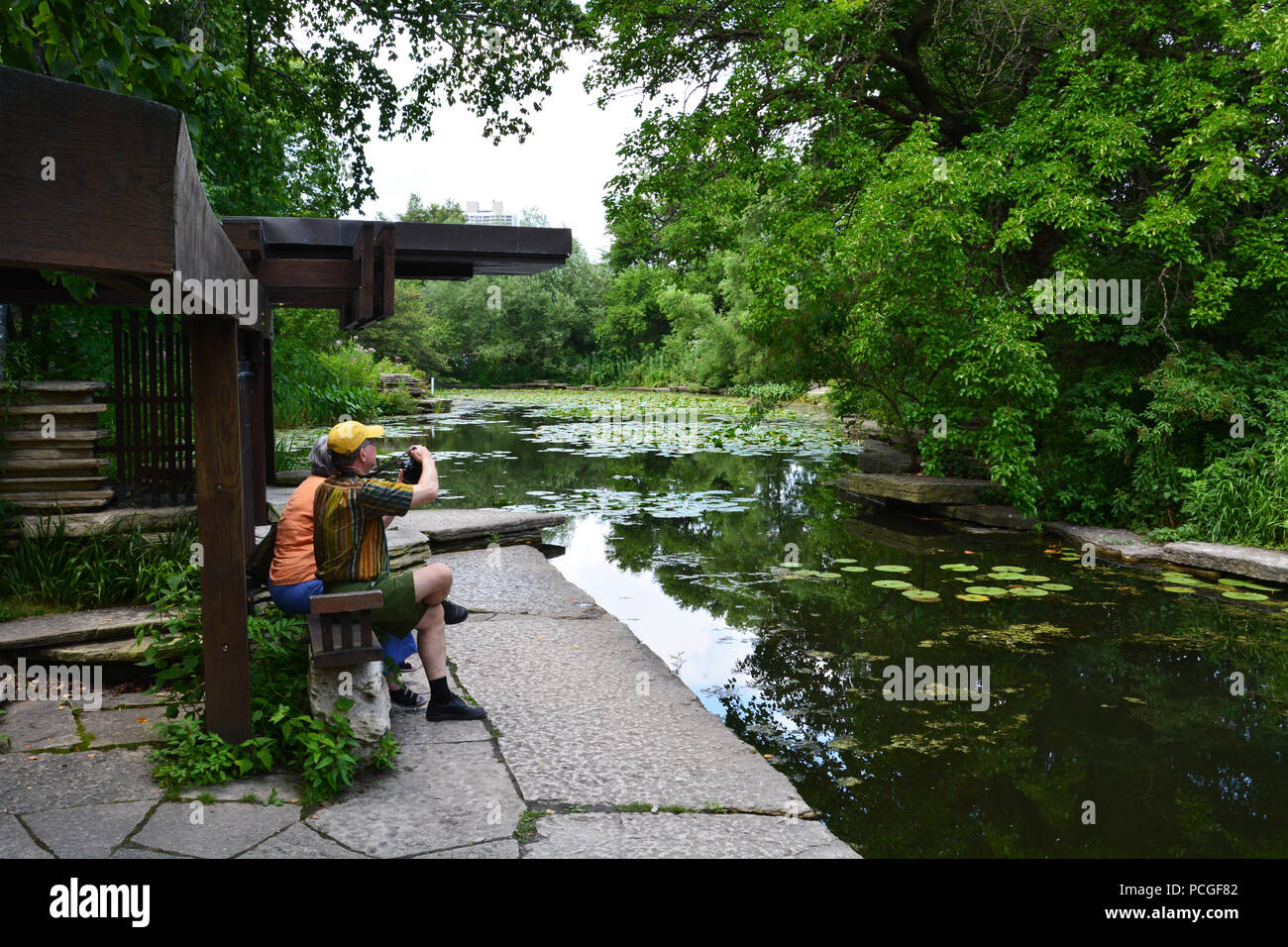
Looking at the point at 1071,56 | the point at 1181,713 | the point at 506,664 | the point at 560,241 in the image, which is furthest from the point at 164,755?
the point at 1071,56

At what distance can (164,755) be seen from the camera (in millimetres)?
3756

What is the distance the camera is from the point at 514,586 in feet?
23.7

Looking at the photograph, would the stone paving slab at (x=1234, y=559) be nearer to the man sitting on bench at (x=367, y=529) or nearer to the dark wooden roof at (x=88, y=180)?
the man sitting on bench at (x=367, y=529)

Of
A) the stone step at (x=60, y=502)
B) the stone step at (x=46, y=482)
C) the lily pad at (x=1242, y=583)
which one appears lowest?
the lily pad at (x=1242, y=583)

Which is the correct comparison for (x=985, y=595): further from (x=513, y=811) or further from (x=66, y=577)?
(x=66, y=577)

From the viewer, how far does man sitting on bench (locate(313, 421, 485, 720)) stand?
399 cm

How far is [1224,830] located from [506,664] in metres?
3.43
